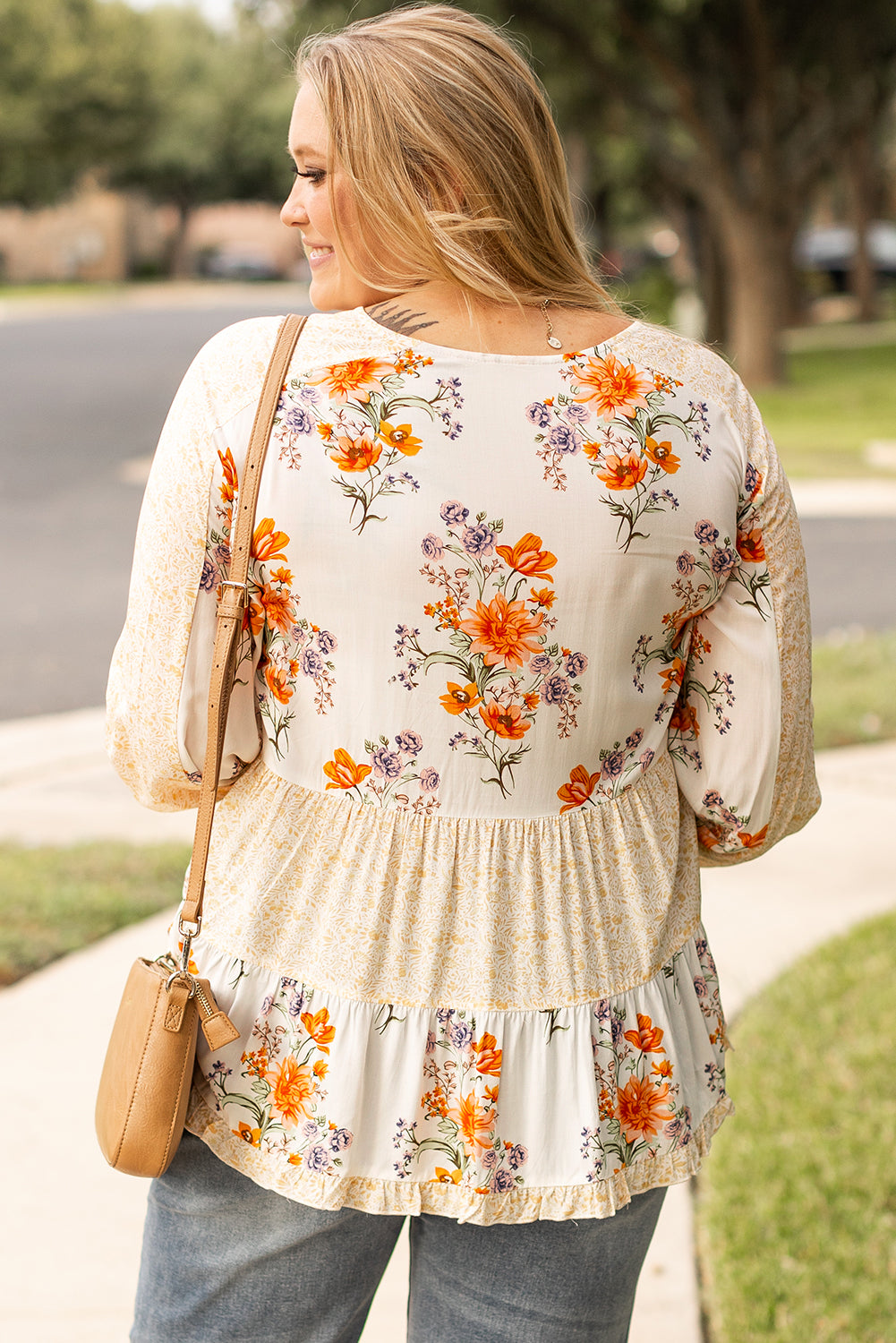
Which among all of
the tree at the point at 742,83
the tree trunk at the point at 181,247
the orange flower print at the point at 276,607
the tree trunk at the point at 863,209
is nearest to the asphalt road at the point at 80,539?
the orange flower print at the point at 276,607

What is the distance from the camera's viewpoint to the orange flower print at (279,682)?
4.82 ft

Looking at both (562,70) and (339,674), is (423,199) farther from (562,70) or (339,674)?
(562,70)

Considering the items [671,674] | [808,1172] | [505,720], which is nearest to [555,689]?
[505,720]

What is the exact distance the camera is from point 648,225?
219 feet

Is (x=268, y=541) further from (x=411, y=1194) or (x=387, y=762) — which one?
(x=411, y=1194)

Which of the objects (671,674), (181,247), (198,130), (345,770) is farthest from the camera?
(181,247)

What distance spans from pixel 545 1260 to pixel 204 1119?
39cm

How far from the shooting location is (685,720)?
5.42 feet

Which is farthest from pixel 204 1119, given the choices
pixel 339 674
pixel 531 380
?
pixel 531 380

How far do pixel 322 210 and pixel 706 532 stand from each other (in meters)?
0.50

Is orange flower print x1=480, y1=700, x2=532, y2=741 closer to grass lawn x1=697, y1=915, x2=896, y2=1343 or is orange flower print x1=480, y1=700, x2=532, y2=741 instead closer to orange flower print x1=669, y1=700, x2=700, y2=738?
orange flower print x1=669, y1=700, x2=700, y2=738

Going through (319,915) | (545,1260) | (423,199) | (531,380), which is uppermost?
(423,199)

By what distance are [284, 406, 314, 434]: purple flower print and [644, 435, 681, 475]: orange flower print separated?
33 cm

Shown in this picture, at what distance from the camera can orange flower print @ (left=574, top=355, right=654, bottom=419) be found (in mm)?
1406
